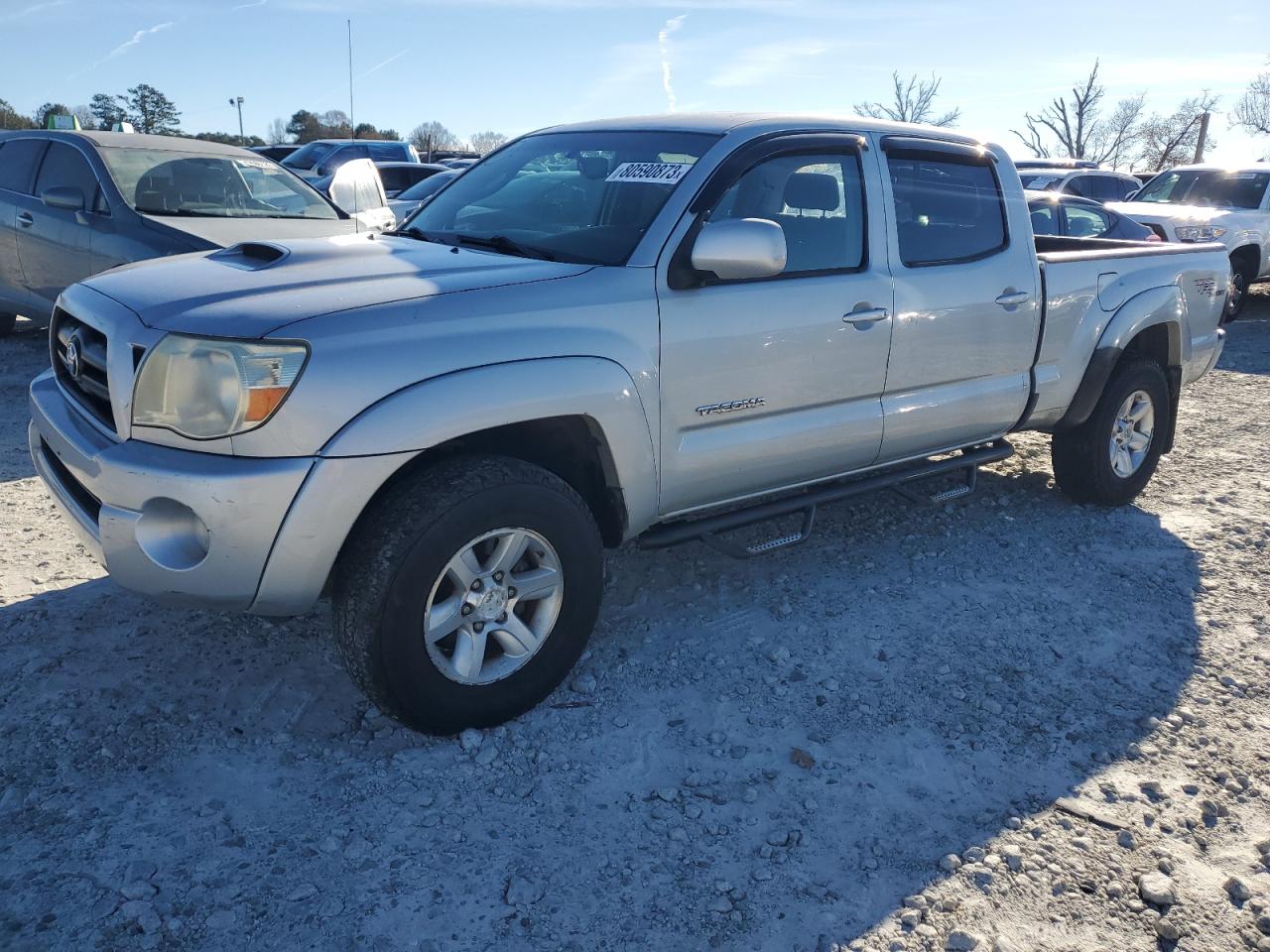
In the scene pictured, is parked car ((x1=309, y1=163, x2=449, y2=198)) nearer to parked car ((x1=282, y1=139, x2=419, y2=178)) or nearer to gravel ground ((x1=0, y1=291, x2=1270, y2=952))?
parked car ((x1=282, y1=139, x2=419, y2=178))

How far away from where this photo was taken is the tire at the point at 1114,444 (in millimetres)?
4984

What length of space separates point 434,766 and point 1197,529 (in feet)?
13.4

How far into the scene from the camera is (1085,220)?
33.9ft

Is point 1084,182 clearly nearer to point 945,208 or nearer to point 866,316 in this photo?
point 945,208

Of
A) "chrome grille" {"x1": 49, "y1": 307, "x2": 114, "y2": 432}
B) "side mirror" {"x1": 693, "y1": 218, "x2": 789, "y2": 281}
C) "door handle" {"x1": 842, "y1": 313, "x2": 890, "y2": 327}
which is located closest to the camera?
"chrome grille" {"x1": 49, "y1": 307, "x2": 114, "y2": 432}

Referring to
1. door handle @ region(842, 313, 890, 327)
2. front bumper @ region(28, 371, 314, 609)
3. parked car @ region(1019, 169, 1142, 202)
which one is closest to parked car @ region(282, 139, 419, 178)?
parked car @ region(1019, 169, 1142, 202)

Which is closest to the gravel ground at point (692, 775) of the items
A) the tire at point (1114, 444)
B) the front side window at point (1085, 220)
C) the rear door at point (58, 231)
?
the tire at point (1114, 444)

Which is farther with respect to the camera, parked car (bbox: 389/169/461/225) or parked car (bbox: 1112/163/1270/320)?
parked car (bbox: 1112/163/1270/320)

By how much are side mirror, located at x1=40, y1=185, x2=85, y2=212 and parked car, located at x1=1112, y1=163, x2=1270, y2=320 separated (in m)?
11.0

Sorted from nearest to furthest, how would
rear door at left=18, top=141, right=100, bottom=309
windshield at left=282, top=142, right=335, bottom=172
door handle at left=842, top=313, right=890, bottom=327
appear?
door handle at left=842, top=313, right=890, bottom=327 → rear door at left=18, top=141, right=100, bottom=309 → windshield at left=282, top=142, right=335, bottom=172

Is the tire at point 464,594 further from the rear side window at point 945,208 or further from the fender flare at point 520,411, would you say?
the rear side window at point 945,208

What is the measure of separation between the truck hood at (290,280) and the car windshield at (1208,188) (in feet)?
40.1

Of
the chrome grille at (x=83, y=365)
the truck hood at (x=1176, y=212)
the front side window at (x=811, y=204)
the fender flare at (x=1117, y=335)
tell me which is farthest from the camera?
the truck hood at (x=1176, y=212)

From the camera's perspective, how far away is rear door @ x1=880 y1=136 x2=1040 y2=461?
12.9 feet
